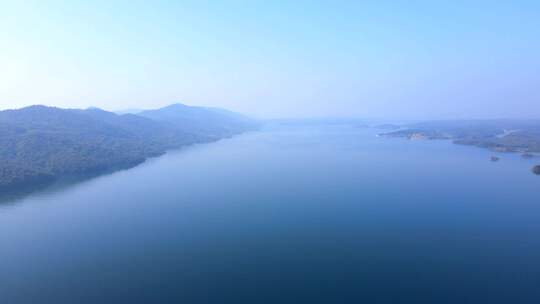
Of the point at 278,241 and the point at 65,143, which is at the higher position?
the point at 65,143

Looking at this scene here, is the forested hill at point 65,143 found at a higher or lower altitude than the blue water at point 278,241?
higher

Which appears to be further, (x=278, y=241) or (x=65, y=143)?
(x=65, y=143)

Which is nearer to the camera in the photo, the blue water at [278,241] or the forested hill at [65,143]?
the blue water at [278,241]

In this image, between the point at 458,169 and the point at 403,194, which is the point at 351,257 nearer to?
the point at 403,194

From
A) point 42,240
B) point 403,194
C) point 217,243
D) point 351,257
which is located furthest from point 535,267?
point 42,240
